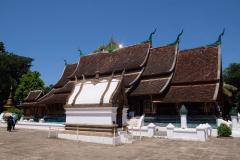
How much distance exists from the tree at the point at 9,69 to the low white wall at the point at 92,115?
38.9 m

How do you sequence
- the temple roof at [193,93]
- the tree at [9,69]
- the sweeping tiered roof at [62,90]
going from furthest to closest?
the tree at [9,69] < the sweeping tiered roof at [62,90] < the temple roof at [193,93]

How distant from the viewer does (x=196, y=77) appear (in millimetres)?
22797

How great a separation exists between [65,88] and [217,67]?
1713cm

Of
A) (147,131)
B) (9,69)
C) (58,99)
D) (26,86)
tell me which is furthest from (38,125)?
(9,69)

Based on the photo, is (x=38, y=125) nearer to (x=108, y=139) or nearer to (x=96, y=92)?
(x=96, y=92)

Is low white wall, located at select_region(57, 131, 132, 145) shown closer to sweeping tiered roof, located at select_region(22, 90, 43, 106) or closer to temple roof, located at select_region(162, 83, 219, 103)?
temple roof, located at select_region(162, 83, 219, 103)

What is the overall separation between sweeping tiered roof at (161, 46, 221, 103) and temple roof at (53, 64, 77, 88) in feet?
50.1

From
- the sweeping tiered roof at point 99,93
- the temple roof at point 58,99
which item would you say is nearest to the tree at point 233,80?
the temple roof at point 58,99

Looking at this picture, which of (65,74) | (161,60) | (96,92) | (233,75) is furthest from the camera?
(233,75)

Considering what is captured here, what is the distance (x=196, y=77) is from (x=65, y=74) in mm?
19234

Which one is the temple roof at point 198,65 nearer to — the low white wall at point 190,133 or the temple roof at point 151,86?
the temple roof at point 151,86

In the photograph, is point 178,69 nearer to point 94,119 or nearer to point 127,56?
point 127,56

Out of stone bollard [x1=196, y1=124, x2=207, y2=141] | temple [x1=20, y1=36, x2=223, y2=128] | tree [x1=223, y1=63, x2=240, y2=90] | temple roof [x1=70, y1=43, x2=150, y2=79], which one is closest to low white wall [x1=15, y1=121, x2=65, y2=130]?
temple [x1=20, y1=36, x2=223, y2=128]

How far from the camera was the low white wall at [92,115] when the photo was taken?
14738mm
